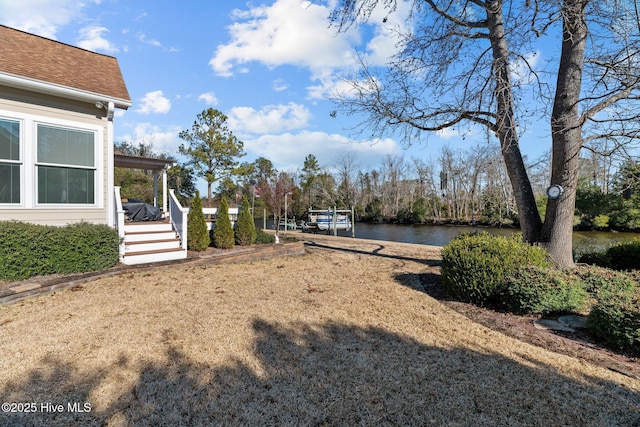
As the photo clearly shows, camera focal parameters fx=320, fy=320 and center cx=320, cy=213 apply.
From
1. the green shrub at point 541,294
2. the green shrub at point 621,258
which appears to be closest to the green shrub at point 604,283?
the green shrub at point 541,294

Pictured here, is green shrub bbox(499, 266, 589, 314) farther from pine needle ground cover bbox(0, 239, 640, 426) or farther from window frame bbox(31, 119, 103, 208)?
window frame bbox(31, 119, 103, 208)

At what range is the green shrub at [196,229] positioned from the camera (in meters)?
7.27

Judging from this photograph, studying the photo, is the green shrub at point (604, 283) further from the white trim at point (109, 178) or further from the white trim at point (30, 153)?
the white trim at point (30, 153)

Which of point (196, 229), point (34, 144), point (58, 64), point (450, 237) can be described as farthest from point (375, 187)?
point (34, 144)

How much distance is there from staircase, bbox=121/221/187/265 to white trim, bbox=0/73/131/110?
2.43 m

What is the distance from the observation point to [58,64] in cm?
621

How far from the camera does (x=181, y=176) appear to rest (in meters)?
27.0

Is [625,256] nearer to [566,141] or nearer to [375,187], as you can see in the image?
[566,141]

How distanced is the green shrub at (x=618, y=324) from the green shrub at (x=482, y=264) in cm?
98

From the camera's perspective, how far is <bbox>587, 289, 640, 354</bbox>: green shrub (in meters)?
2.90

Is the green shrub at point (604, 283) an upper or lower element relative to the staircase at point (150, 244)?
lower

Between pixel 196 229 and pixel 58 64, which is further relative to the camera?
pixel 196 229

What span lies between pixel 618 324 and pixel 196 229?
7.09 meters

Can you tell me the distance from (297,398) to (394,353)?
3.44 feet
